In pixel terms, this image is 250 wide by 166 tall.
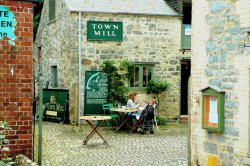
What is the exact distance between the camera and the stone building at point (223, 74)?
6.95 m

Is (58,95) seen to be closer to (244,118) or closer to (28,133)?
(28,133)

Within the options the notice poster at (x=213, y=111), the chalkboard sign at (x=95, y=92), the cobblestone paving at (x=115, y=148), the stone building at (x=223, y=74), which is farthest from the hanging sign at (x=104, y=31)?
the notice poster at (x=213, y=111)

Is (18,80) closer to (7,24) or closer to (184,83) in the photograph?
(7,24)

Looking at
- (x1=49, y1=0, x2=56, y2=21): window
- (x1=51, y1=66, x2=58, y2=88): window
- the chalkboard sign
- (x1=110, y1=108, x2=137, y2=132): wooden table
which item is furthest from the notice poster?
(x1=49, y1=0, x2=56, y2=21): window

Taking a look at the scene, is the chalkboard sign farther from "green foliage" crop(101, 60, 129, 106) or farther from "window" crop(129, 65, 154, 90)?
"window" crop(129, 65, 154, 90)

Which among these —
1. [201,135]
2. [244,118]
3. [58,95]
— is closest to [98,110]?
[58,95]

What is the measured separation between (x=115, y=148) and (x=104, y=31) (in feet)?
21.2

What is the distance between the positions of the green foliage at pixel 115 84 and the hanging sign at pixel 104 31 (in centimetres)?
99

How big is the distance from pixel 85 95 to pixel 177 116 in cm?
393

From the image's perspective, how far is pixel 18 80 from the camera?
7148mm

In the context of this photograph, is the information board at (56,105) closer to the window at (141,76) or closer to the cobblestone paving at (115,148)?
the cobblestone paving at (115,148)

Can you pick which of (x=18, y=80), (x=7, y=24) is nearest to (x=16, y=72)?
(x=18, y=80)

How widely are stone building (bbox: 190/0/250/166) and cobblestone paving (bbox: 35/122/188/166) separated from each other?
1.39m

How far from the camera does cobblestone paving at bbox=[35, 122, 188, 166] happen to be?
930 cm
